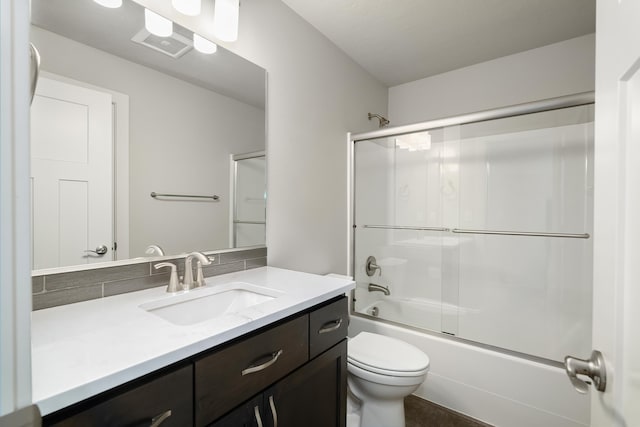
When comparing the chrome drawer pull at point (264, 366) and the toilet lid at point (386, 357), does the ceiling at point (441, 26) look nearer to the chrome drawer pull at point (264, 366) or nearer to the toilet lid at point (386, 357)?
the chrome drawer pull at point (264, 366)

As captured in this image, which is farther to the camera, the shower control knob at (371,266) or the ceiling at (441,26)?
the shower control knob at (371,266)

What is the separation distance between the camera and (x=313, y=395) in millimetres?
1032

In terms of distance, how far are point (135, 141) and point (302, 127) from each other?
946 mm

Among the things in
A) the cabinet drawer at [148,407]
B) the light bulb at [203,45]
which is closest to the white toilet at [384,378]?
the cabinet drawer at [148,407]

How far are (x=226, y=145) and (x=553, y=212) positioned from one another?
2.27m

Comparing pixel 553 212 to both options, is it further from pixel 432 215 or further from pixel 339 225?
pixel 339 225

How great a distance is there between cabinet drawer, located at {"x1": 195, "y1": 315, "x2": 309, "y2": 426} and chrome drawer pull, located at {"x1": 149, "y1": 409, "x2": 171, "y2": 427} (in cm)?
7

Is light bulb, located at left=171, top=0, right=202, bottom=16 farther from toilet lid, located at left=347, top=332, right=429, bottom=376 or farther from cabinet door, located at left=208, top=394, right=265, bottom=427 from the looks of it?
toilet lid, located at left=347, top=332, right=429, bottom=376

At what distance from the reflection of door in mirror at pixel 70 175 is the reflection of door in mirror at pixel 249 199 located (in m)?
0.53

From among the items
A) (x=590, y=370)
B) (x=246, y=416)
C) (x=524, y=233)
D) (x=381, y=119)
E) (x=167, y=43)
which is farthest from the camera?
(x=381, y=119)

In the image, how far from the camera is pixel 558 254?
2.00 m

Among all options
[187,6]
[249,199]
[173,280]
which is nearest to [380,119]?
[249,199]

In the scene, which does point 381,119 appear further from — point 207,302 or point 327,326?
point 207,302

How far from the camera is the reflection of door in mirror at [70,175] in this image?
2.90ft
